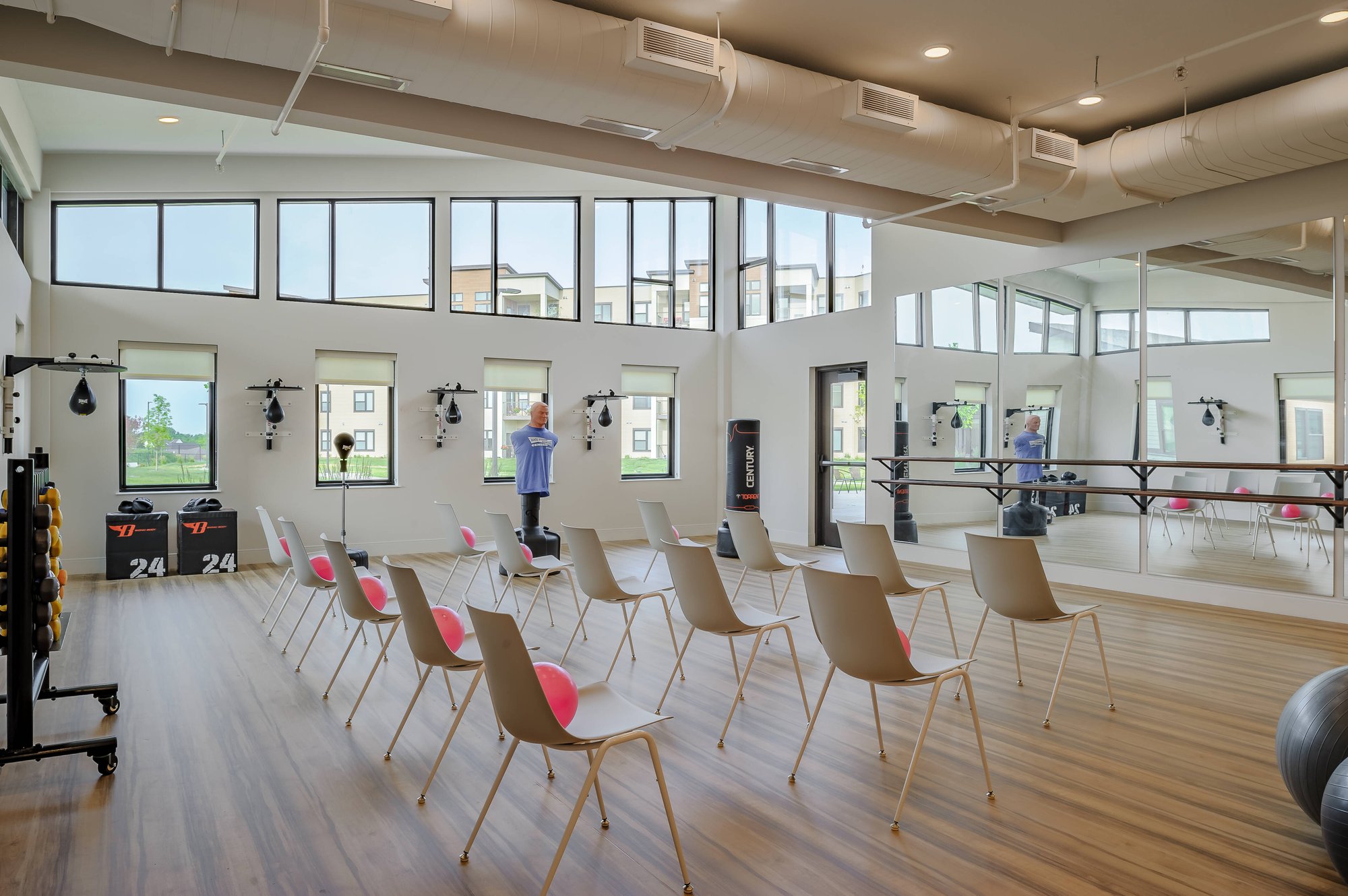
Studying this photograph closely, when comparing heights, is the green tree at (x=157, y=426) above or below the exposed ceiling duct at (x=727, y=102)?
below

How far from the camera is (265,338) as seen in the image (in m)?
9.19

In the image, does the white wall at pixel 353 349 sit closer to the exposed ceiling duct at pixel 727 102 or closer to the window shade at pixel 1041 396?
the window shade at pixel 1041 396

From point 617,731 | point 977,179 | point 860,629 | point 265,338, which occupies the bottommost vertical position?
point 617,731

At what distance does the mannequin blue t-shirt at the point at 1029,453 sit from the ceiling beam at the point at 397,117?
2.09m

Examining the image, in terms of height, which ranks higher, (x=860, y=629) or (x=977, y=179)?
(x=977, y=179)

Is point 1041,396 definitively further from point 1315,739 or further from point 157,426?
point 157,426

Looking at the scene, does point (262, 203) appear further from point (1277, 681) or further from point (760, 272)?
point (1277, 681)

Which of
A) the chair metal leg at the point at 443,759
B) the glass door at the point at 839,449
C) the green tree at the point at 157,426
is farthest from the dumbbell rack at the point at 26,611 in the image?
the glass door at the point at 839,449

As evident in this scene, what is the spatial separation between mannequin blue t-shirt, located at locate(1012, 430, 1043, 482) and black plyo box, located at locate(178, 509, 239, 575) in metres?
7.70

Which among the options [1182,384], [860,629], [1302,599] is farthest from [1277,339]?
[860,629]

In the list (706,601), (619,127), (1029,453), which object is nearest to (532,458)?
(619,127)

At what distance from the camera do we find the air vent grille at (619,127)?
458cm

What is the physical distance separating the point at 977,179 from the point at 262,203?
7.58 meters

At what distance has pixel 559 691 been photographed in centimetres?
291
